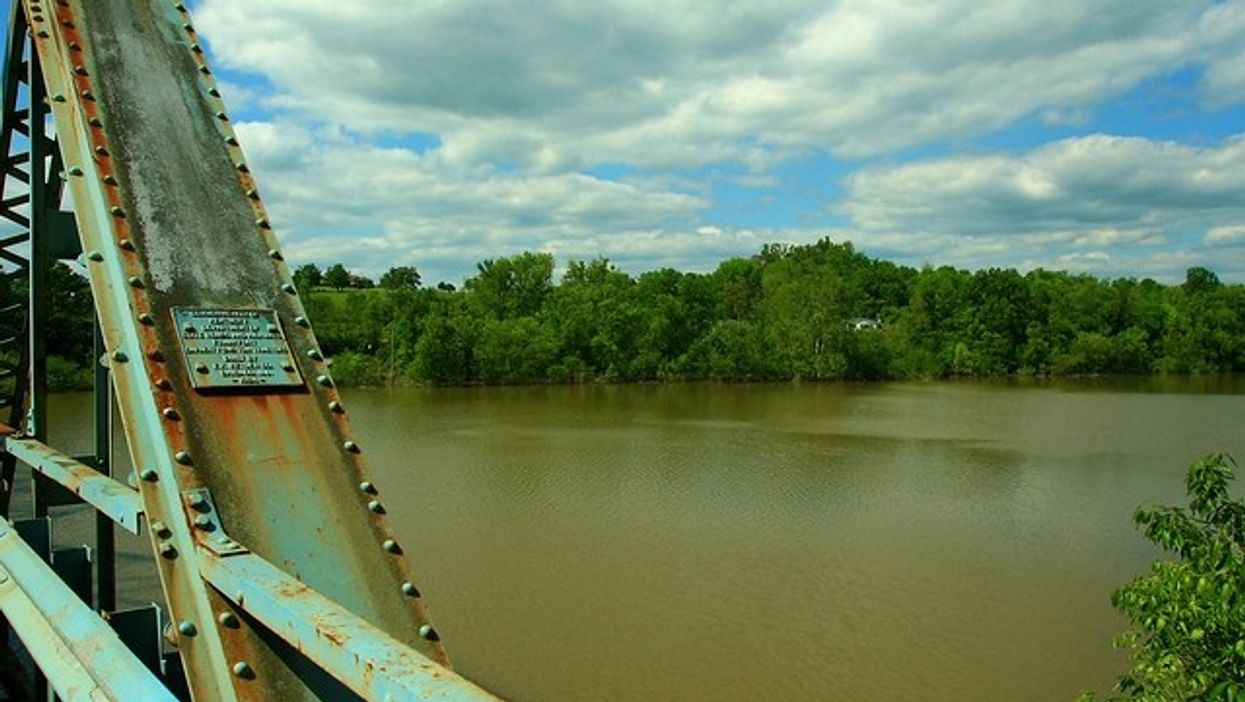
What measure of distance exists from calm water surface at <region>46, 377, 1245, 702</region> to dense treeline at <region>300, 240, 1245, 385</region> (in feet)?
57.5

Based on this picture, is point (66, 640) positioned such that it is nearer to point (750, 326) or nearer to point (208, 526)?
point (208, 526)

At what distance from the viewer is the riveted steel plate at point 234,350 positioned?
2.12 m

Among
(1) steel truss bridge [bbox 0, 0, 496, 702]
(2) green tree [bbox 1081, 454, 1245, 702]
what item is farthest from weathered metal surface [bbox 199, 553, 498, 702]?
(2) green tree [bbox 1081, 454, 1245, 702]

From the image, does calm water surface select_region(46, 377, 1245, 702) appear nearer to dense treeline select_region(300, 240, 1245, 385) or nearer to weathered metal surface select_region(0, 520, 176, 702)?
weathered metal surface select_region(0, 520, 176, 702)

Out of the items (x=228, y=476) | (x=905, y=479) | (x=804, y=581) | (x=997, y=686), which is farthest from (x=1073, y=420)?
(x=228, y=476)

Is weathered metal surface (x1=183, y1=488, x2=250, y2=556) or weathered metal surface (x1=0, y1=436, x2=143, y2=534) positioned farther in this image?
weathered metal surface (x1=0, y1=436, x2=143, y2=534)

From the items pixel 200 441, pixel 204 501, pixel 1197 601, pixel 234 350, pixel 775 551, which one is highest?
pixel 234 350

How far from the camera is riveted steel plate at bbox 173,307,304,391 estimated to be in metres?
2.12

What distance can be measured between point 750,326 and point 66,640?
51.6 meters

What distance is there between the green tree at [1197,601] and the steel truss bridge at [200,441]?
3866 mm

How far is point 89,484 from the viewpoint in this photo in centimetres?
263

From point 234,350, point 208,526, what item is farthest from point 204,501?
point 234,350

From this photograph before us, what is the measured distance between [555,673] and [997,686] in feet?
14.1

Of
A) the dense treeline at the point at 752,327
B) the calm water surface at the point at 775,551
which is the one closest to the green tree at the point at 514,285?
the dense treeline at the point at 752,327
